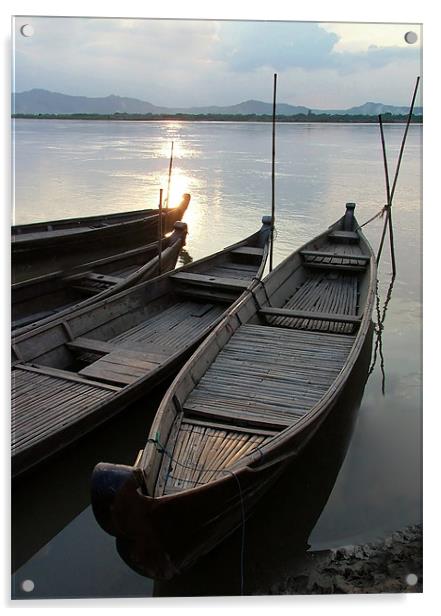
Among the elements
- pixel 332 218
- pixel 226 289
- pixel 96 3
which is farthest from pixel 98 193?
pixel 96 3

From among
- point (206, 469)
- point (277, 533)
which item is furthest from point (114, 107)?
point (277, 533)

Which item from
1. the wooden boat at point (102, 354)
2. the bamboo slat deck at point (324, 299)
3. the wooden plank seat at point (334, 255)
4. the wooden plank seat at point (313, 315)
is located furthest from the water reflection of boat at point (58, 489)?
the wooden plank seat at point (334, 255)

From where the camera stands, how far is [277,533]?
14.4ft

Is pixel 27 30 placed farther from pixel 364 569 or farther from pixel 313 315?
pixel 364 569

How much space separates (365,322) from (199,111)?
2744mm

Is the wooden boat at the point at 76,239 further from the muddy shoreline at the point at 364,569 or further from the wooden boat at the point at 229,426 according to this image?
the muddy shoreline at the point at 364,569

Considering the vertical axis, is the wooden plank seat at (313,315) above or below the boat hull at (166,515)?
above

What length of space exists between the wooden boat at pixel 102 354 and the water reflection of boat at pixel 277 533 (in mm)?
1505

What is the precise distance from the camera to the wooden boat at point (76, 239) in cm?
828

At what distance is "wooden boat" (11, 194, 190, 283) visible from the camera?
8.28 m

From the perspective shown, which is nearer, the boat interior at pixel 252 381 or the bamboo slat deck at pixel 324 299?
the boat interior at pixel 252 381

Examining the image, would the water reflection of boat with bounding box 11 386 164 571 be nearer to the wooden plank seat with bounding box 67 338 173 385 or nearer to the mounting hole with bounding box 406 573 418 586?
the wooden plank seat with bounding box 67 338 173 385

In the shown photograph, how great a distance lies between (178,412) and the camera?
437cm

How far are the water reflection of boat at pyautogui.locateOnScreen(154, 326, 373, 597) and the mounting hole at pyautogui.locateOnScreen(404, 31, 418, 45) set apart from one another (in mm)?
3279
